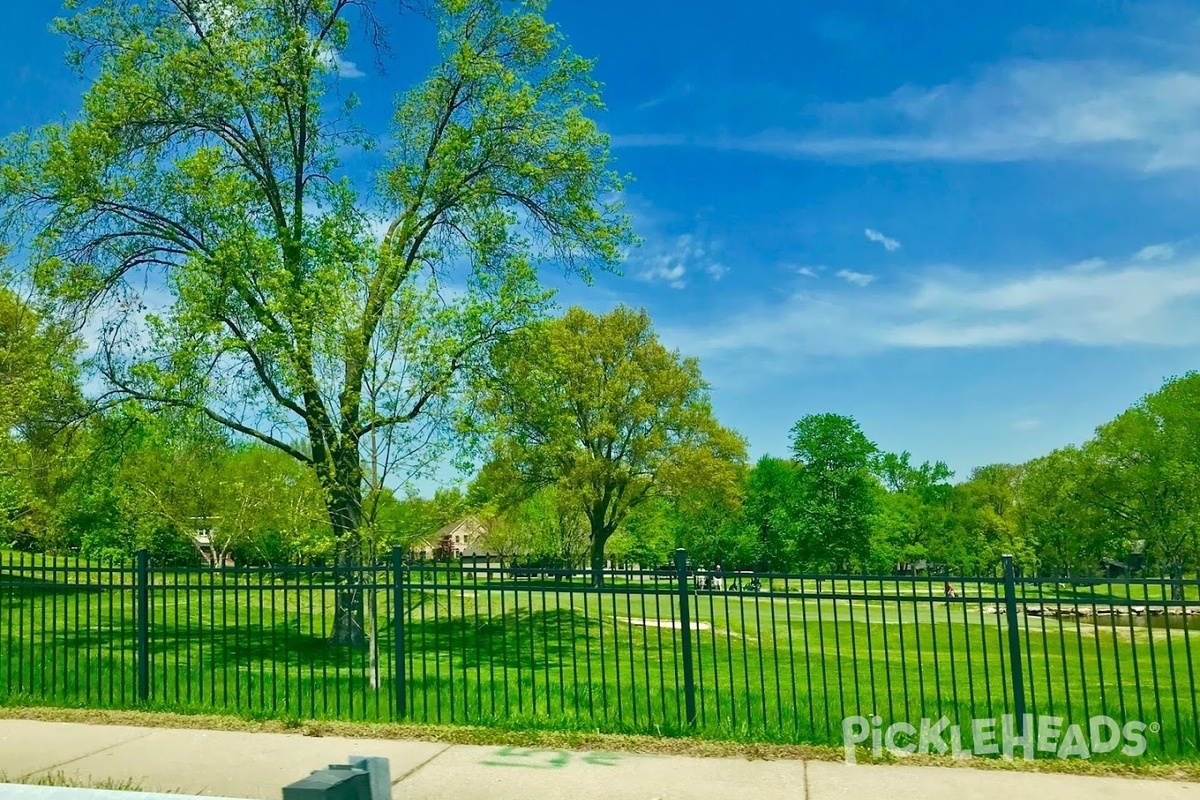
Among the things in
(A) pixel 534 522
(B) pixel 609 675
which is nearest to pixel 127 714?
Answer: (B) pixel 609 675

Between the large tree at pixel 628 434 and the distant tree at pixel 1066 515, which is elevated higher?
the large tree at pixel 628 434

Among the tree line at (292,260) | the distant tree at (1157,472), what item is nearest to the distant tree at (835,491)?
the distant tree at (1157,472)

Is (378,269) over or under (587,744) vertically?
over

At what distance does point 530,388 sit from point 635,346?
25826 millimetres

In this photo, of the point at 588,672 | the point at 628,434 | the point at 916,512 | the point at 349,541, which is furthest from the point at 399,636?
the point at 916,512

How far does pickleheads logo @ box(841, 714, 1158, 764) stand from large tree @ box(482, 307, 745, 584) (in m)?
30.4

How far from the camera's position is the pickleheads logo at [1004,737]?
7430mm

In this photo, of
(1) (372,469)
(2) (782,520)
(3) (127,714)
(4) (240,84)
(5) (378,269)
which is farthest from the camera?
(2) (782,520)

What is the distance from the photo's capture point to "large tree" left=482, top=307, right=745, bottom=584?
4097cm

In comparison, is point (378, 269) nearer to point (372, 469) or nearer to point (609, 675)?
point (372, 469)

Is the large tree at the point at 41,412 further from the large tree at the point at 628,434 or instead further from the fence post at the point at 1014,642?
the large tree at the point at 628,434

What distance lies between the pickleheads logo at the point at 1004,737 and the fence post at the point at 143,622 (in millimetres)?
7238

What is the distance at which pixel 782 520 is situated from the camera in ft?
218

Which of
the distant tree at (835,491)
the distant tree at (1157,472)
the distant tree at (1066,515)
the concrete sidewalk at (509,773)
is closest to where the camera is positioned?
the concrete sidewalk at (509,773)
